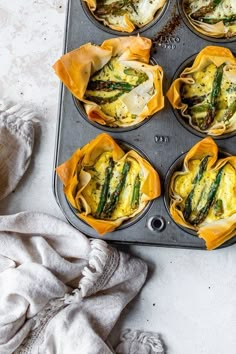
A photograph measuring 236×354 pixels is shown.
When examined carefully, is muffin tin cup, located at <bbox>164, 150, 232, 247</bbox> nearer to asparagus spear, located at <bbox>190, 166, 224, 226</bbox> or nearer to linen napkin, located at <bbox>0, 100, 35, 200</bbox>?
asparagus spear, located at <bbox>190, 166, 224, 226</bbox>

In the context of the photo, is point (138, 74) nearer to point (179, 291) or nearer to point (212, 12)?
point (212, 12)

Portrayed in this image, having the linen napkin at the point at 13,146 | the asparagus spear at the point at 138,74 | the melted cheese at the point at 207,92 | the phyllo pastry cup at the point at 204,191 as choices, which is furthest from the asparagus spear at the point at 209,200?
the linen napkin at the point at 13,146

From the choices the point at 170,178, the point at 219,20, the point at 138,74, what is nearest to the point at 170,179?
the point at 170,178

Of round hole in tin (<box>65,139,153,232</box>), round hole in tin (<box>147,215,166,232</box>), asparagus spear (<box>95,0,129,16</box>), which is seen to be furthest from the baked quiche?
round hole in tin (<box>147,215,166,232</box>)

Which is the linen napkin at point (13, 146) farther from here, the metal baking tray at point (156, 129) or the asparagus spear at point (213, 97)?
the asparagus spear at point (213, 97)

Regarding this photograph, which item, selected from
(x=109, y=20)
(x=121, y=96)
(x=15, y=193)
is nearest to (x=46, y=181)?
(x=15, y=193)

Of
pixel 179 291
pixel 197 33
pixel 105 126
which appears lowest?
pixel 179 291
